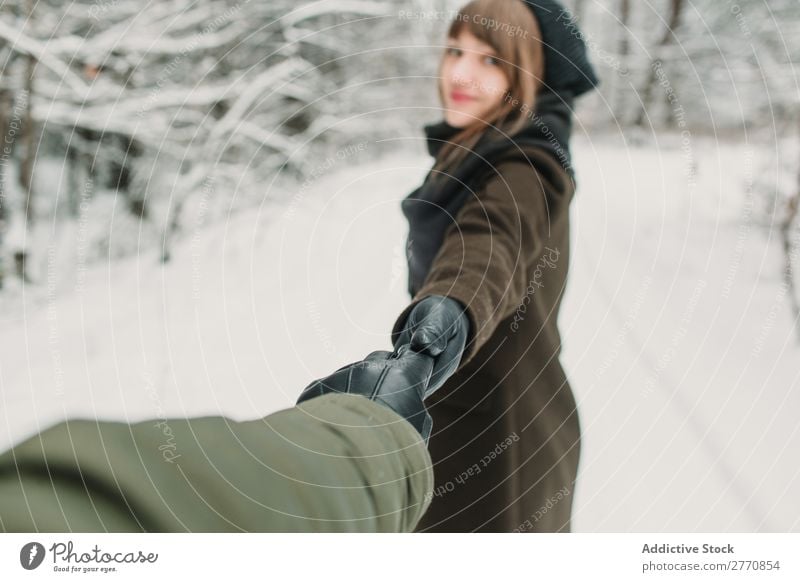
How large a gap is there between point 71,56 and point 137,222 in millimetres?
288

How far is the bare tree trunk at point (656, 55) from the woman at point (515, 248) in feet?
0.84

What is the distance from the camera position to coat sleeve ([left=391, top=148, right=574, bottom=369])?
0.42m

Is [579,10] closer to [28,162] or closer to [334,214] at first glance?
[334,214]

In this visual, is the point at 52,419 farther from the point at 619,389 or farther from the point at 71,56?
the point at 619,389

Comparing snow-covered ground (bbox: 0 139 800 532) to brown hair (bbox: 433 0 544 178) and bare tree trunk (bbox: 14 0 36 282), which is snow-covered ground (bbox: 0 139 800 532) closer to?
bare tree trunk (bbox: 14 0 36 282)

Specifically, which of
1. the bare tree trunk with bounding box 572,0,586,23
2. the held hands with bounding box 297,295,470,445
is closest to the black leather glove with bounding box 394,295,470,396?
the held hands with bounding box 297,295,470,445

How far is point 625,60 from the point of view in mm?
700

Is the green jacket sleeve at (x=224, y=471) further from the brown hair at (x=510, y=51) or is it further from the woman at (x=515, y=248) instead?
the brown hair at (x=510, y=51)

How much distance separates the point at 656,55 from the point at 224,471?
783 millimetres

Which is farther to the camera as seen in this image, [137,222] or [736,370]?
[137,222]

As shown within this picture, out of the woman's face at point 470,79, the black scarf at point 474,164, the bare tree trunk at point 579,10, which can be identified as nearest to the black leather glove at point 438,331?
the black scarf at point 474,164
